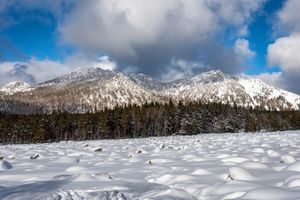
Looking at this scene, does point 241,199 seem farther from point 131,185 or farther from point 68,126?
point 68,126

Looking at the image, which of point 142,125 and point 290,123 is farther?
point 290,123

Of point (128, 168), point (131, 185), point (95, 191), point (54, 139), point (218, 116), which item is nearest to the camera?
point (95, 191)

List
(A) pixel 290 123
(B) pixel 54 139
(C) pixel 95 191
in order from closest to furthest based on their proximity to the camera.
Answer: (C) pixel 95 191, (B) pixel 54 139, (A) pixel 290 123

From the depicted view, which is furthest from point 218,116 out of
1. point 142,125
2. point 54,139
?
point 54,139

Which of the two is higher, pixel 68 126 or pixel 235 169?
pixel 68 126


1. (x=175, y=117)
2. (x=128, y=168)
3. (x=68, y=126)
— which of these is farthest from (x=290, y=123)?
(x=128, y=168)

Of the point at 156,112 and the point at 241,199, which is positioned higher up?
the point at 156,112

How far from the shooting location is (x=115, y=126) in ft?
375

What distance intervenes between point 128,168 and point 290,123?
141181mm

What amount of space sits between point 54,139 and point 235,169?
111 metres

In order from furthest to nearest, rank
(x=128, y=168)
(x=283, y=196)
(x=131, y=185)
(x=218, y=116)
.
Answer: (x=218, y=116), (x=128, y=168), (x=131, y=185), (x=283, y=196)

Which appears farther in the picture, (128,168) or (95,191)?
(128,168)

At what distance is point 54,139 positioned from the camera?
114125 mm

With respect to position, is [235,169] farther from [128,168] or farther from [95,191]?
[128,168]
